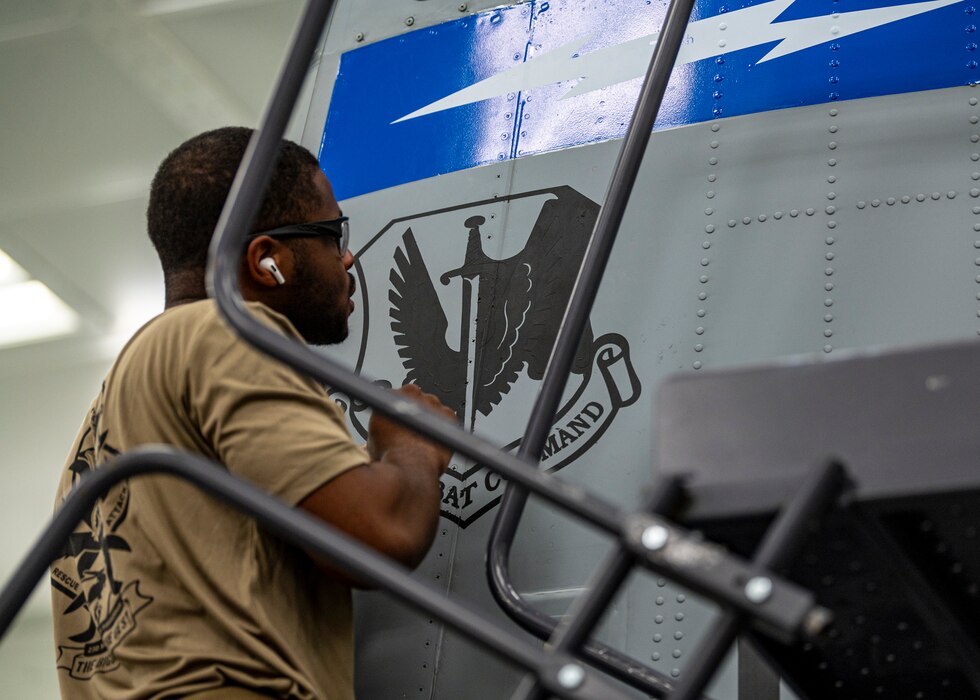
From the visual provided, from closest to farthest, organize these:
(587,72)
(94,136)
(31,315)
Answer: (587,72) → (94,136) → (31,315)

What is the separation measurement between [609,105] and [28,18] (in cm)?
441

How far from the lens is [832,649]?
142 centimetres

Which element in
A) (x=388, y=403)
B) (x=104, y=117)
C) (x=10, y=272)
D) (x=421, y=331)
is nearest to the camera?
(x=388, y=403)

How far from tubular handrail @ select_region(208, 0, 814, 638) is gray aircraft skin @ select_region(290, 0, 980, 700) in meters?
1.02

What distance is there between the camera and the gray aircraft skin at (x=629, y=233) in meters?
2.24

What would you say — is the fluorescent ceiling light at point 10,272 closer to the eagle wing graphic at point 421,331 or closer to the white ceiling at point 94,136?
the white ceiling at point 94,136

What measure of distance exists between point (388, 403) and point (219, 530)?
33.9 inches

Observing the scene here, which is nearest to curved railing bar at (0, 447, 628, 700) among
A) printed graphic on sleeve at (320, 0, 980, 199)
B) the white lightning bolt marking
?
printed graphic on sleeve at (320, 0, 980, 199)

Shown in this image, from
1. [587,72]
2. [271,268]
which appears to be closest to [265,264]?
[271,268]

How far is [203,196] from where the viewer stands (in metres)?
2.41

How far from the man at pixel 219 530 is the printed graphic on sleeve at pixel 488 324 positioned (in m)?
0.30

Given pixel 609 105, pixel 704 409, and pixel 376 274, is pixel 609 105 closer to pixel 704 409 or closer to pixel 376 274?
pixel 376 274

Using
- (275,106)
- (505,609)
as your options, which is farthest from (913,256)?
(275,106)

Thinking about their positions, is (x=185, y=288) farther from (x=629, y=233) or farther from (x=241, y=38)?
(x=241, y=38)
